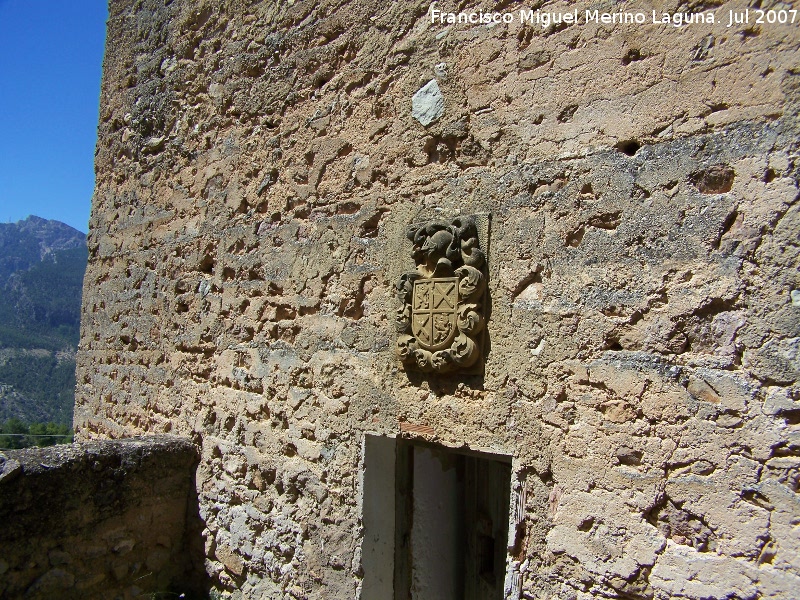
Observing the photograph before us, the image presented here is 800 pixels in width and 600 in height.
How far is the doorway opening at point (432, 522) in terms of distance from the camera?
2910 millimetres

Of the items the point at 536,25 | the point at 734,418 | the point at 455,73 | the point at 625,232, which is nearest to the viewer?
the point at 734,418

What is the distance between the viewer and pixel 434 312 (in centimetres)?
254

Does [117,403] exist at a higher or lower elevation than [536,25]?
lower

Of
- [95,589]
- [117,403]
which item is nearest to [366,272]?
[95,589]

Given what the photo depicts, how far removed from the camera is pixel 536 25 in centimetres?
240

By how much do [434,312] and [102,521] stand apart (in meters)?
2.23

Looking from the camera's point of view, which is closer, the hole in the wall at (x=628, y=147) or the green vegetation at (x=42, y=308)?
the hole in the wall at (x=628, y=147)

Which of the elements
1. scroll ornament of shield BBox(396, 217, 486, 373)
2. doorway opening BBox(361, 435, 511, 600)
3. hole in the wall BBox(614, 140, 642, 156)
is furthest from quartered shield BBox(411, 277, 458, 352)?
hole in the wall BBox(614, 140, 642, 156)

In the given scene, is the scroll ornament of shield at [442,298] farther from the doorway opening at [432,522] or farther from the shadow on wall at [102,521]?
the shadow on wall at [102,521]

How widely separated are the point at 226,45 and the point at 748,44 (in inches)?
118

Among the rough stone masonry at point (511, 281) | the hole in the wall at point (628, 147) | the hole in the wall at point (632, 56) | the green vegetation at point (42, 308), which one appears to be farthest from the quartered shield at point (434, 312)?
the green vegetation at point (42, 308)

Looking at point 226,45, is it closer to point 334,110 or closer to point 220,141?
point 220,141

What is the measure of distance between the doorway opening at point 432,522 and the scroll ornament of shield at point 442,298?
420 mm

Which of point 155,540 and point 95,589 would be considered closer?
point 95,589
